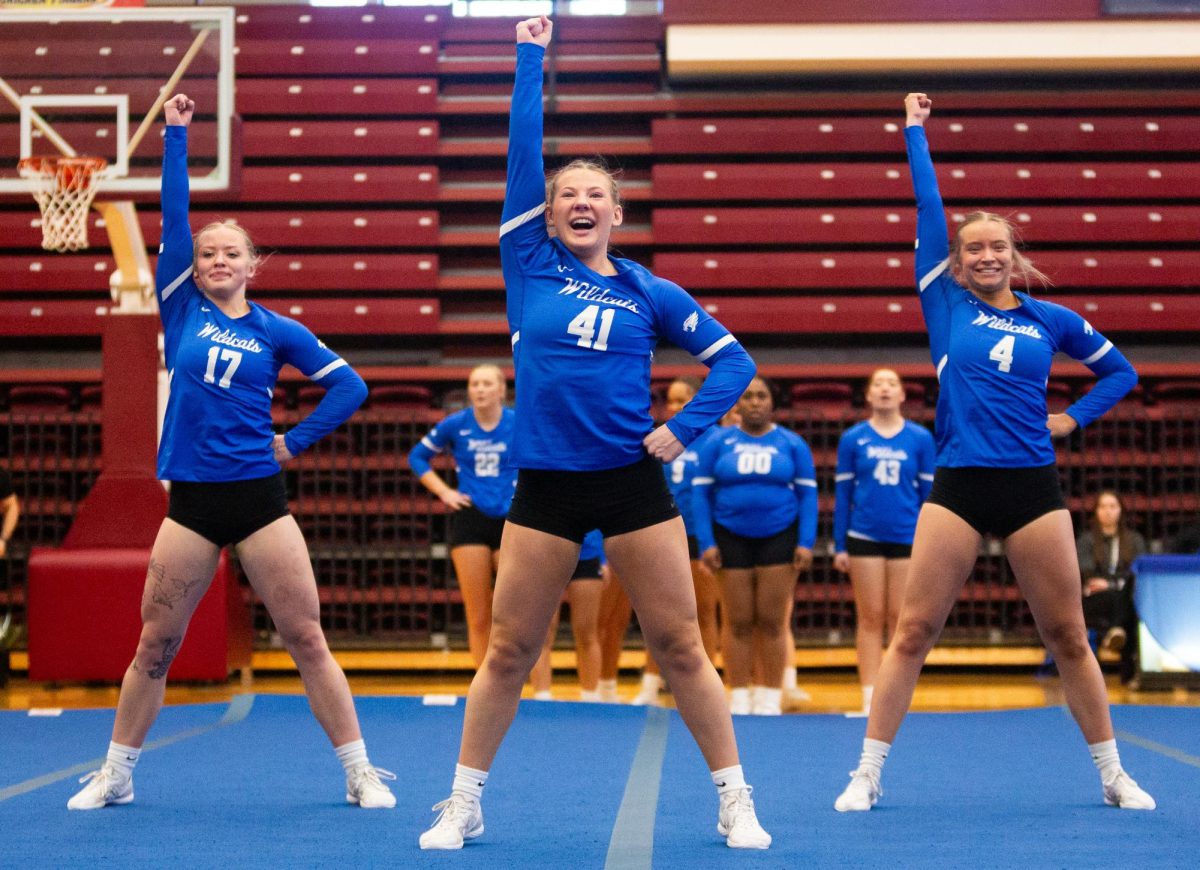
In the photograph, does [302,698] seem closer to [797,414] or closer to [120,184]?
[120,184]

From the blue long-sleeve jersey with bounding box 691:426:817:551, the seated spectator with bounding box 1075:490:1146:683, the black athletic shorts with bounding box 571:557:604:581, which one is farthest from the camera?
the seated spectator with bounding box 1075:490:1146:683

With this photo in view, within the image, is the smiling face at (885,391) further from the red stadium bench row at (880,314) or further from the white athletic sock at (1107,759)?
the red stadium bench row at (880,314)

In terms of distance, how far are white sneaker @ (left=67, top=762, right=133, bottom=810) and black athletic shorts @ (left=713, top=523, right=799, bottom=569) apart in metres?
3.71

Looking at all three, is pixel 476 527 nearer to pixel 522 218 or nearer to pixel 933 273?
pixel 933 273

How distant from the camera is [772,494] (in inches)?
271

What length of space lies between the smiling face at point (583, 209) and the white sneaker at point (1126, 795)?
2078mm

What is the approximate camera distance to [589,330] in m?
3.14

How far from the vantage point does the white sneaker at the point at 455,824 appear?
3.13m

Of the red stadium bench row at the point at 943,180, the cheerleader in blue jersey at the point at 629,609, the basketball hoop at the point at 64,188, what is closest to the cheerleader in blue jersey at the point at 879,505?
the cheerleader in blue jersey at the point at 629,609

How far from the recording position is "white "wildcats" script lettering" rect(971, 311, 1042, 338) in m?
3.81

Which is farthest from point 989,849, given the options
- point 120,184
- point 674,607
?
point 120,184

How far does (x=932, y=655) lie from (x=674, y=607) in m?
6.47

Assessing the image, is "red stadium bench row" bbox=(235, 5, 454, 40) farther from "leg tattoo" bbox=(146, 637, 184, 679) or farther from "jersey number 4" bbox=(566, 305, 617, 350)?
"jersey number 4" bbox=(566, 305, 617, 350)

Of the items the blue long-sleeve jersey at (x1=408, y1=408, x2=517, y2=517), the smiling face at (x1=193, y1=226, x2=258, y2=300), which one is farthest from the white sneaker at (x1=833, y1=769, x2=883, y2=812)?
the blue long-sleeve jersey at (x1=408, y1=408, x2=517, y2=517)
